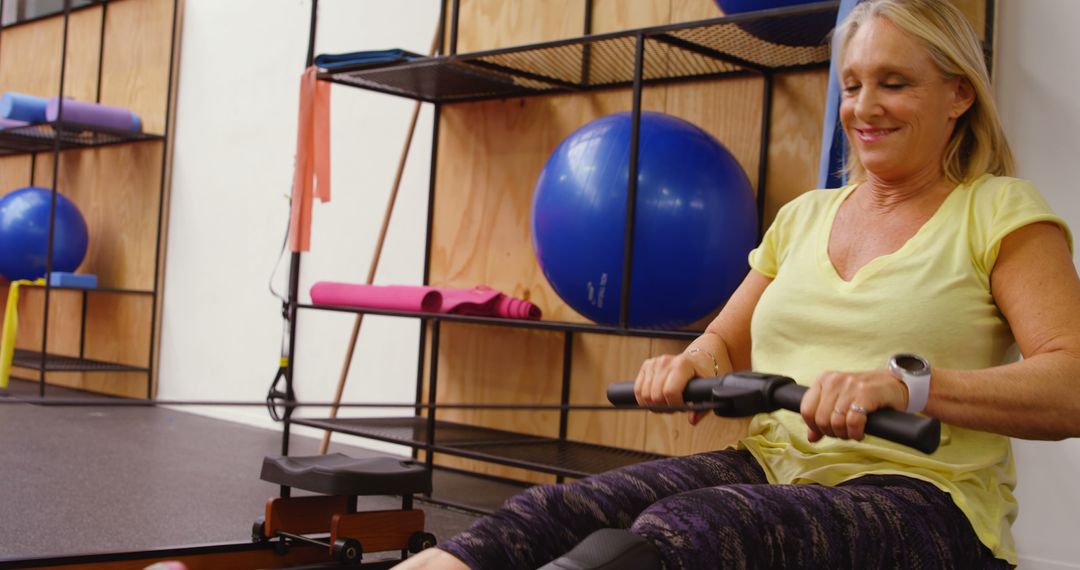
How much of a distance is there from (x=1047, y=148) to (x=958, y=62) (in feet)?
4.07

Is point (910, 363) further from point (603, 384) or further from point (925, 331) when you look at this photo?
point (603, 384)

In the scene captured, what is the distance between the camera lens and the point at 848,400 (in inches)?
38.2

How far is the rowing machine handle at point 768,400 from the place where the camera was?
0.89 meters

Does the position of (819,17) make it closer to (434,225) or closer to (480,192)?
(480,192)

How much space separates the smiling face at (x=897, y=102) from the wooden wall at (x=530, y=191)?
59.1 inches

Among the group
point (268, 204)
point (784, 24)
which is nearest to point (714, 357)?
point (784, 24)

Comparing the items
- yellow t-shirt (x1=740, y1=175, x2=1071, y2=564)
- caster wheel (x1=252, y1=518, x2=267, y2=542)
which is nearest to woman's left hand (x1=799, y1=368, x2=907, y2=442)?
yellow t-shirt (x1=740, y1=175, x2=1071, y2=564)

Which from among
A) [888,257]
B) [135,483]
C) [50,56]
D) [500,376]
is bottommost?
[135,483]

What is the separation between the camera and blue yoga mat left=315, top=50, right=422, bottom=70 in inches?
120

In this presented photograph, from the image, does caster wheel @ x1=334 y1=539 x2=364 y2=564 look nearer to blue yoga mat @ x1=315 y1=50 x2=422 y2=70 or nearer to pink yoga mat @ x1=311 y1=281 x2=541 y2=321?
pink yoga mat @ x1=311 y1=281 x2=541 y2=321

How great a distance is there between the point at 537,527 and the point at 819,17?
1603 millimetres

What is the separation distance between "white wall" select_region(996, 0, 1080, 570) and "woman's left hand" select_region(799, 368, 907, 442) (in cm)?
148

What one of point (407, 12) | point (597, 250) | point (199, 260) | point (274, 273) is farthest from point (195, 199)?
point (597, 250)

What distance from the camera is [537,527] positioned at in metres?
1.09
